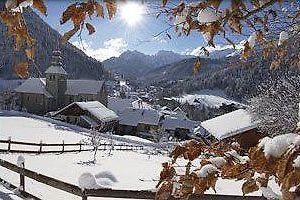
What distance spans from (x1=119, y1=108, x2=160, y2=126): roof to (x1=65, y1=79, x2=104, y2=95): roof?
956 centimetres

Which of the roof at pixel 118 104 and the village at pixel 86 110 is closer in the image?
the village at pixel 86 110

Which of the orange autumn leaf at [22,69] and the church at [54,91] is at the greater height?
the church at [54,91]

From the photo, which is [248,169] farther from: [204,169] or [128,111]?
[128,111]

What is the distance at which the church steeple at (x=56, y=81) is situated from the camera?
71.1 metres

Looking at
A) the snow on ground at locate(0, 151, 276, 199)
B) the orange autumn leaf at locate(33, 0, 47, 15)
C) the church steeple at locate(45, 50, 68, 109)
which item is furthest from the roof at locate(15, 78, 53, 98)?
the orange autumn leaf at locate(33, 0, 47, 15)

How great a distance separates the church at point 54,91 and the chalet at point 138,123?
414 inches

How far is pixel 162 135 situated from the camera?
63.3 m

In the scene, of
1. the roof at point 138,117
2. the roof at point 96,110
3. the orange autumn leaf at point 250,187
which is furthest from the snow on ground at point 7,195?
the roof at point 138,117

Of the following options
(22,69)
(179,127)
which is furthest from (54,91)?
(22,69)

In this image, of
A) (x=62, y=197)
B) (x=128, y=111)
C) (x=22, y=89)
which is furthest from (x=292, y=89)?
(x=22, y=89)

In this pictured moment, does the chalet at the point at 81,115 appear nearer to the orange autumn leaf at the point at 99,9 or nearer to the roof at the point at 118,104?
the roof at the point at 118,104

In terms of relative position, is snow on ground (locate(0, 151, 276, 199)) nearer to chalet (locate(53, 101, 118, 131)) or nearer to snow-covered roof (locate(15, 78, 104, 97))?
chalet (locate(53, 101, 118, 131))

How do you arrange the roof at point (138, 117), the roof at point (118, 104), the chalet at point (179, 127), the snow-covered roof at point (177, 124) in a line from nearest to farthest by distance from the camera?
the roof at point (138, 117)
the snow-covered roof at point (177, 124)
the chalet at point (179, 127)
the roof at point (118, 104)

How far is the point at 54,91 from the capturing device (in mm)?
73312
